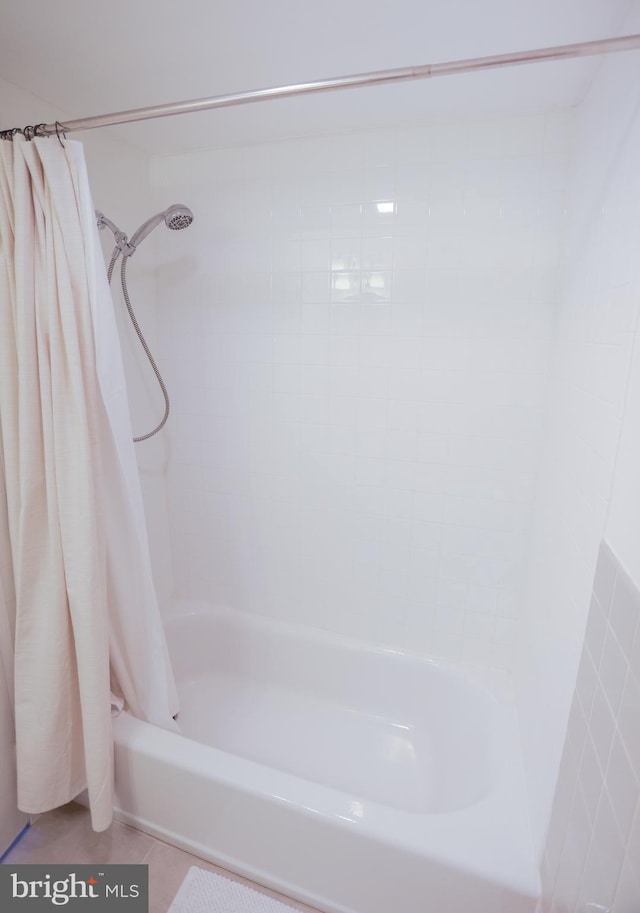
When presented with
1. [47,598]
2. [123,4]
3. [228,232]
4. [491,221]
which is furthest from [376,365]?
[47,598]

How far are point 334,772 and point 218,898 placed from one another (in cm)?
51

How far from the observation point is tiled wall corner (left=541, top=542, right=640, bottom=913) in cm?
62

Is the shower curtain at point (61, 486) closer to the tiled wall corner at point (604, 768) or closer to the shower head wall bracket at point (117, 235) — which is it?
the shower head wall bracket at point (117, 235)

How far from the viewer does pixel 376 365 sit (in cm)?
160

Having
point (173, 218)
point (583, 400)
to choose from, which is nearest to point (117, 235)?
point (173, 218)

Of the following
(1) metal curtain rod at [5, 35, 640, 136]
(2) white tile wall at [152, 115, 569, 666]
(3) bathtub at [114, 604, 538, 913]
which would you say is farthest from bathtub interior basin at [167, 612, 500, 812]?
(1) metal curtain rod at [5, 35, 640, 136]

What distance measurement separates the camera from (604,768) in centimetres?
70

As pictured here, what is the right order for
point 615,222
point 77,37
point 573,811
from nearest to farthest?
1. point 573,811
2. point 615,222
3. point 77,37

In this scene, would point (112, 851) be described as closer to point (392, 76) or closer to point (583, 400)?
point (583, 400)

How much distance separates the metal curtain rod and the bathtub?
5.33 ft

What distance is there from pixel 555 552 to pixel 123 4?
1.62 meters

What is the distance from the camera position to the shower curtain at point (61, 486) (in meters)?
1.08

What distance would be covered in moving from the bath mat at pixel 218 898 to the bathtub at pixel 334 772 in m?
0.04

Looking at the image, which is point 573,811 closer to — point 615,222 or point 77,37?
point 615,222
